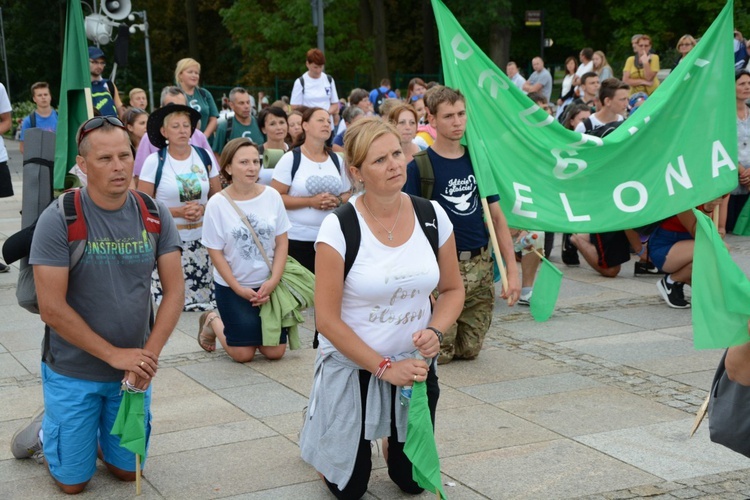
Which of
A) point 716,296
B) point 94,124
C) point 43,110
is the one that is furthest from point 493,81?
point 43,110

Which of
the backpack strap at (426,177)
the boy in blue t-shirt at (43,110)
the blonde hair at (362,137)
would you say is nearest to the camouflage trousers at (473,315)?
the backpack strap at (426,177)

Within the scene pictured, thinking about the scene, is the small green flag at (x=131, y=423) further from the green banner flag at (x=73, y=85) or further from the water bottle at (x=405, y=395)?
the green banner flag at (x=73, y=85)

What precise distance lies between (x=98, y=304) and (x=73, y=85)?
4.77 feet

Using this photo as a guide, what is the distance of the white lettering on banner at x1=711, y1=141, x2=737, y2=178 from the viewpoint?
7.59 m

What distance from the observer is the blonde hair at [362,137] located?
455 cm

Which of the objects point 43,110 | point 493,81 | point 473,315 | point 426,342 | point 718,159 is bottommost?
point 473,315

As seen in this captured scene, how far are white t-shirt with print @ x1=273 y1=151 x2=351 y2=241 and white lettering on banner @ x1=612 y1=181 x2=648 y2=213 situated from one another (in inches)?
98.8

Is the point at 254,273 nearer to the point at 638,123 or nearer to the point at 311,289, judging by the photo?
the point at 311,289

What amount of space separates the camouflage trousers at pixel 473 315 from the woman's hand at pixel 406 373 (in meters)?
2.71

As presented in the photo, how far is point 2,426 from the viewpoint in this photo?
5.96 m

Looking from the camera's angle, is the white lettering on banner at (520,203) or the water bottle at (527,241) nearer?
the white lettering on banner at (520,203)

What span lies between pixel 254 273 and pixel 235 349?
570 mm

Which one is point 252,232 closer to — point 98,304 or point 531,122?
point 531,122

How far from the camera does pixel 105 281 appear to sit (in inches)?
189
